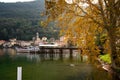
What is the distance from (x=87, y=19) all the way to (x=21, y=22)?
118413 mm

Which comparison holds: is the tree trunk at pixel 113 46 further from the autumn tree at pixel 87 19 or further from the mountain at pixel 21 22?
the mountain at pixel 21 22

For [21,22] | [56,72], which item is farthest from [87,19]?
[21,22]

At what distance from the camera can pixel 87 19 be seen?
25.8 m

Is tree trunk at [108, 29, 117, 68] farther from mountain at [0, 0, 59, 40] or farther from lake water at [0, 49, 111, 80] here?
mountain at [0, 0, 59, 40]

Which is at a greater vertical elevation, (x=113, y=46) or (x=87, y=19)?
(x=87, y=19)

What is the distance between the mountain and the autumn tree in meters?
97.3

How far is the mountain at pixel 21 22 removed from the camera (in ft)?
460

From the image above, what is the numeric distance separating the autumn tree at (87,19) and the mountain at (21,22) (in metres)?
97.3

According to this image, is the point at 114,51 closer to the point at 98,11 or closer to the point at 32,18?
the point at 98,11

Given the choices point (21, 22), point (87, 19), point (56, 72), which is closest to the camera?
point (87, 19)

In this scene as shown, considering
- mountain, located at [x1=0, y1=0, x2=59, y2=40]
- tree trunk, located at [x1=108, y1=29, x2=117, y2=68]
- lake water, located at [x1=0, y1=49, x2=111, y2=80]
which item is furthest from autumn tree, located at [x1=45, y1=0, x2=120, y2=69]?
mountain, located at [x1=0, y1=0, x2=59, y2=40]

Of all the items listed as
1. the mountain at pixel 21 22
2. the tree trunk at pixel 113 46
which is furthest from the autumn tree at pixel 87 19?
the mountain at pixel 21 22

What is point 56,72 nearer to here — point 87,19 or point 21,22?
point 87,19

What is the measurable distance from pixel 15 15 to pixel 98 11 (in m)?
137
